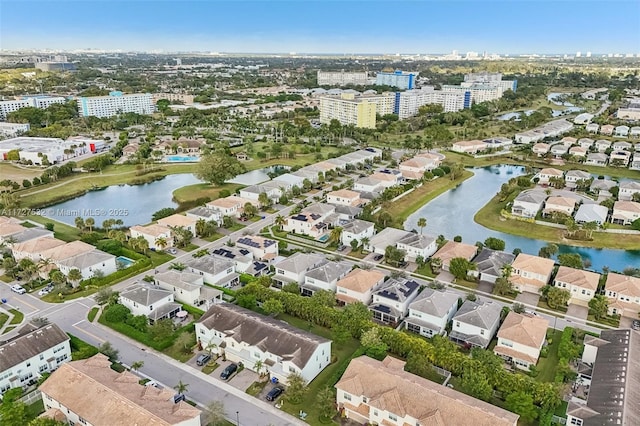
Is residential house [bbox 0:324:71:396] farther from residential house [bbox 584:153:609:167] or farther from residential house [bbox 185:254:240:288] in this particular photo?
residential house [bbox 584:153:609:167]

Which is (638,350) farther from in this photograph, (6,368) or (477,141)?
(477,141)

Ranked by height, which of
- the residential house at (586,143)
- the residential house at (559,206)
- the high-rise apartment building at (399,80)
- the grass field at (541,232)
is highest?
the high-rise apartment building at (399,80)

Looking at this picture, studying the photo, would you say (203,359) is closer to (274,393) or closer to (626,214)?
(274,393)

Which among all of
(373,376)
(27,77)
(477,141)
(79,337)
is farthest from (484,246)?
(27,77)

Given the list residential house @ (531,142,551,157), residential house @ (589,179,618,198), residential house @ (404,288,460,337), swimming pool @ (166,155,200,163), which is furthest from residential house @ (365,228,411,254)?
residential house @ (531,142,551,157)

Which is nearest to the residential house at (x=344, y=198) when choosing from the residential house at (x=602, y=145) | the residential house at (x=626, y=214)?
the residential house at (x=626, y=214)

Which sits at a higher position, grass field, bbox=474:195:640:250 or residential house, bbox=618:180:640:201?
residential house, bbox=618:180:640:201

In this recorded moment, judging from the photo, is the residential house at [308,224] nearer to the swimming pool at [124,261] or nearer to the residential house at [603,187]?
the swimming pool at [124,261]
